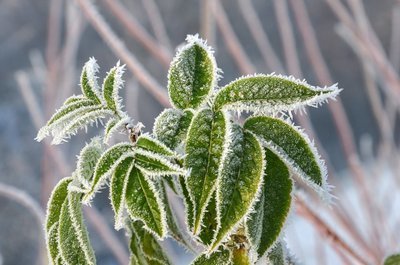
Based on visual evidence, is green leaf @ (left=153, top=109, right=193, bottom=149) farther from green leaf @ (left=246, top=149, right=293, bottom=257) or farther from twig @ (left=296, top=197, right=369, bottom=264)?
twig @ (left=296, top=197, right=369, bottom=264)

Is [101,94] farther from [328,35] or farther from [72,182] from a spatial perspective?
[328,35]

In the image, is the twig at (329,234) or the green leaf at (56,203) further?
the twig at (329,234)

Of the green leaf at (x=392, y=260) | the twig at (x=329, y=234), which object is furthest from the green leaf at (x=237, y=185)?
the twig at (x=329, y=234)

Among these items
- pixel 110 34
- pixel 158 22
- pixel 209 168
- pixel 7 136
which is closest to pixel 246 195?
pixel 209 168

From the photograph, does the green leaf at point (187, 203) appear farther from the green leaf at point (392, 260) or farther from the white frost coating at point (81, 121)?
the green leaf at point (392, 260)

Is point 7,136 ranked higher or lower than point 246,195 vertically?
higher

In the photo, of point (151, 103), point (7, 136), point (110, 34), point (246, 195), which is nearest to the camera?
point (246, 195)
